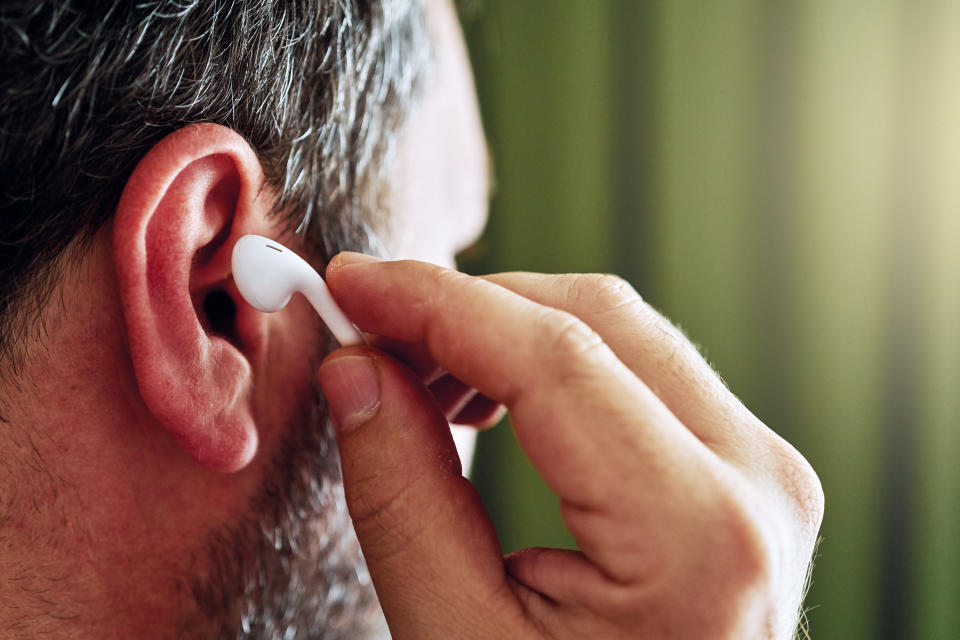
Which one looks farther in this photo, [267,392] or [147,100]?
[267,392]

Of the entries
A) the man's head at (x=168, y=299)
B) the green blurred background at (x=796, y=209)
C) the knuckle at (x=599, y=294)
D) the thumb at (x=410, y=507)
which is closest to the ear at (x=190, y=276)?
the man's head at (x=168, y=299)

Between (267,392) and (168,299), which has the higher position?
(168,299)

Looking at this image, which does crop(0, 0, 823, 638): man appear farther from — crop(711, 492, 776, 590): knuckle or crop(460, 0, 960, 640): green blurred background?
crop(460, 0, 960, 640): green blurred background

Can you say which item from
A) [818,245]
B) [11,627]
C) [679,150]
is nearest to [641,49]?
[679,150]

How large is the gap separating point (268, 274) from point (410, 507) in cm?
22

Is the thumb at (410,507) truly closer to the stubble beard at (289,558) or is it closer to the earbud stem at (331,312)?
the earbud stem at (331,312)

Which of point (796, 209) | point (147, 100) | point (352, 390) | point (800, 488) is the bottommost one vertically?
point (796, 209)

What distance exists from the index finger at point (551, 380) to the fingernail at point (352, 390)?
0.17 feet

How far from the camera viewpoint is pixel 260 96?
2.14ft

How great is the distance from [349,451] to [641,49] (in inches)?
55.1

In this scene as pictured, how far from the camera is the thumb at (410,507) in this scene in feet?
1.89

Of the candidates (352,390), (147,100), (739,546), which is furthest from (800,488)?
(147,100)

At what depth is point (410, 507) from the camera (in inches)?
23.0

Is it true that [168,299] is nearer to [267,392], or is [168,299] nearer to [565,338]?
[267,392]
